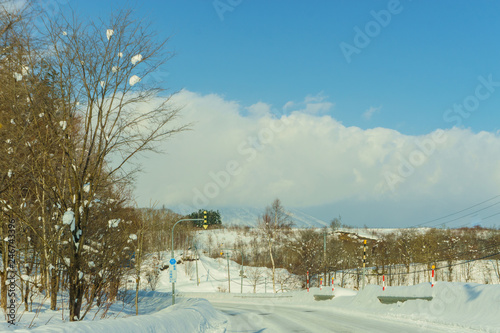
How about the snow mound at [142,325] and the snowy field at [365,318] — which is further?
the snowy field at [365,318]

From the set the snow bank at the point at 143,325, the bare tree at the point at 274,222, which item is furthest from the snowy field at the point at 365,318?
the bare tree at the point at 274,222

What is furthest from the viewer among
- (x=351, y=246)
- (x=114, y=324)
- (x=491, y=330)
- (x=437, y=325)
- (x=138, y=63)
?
(x=351, y=246)

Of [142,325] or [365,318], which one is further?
[365,318]

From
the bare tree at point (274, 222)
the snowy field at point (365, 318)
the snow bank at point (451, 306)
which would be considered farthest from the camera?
the bare tree at point (274, 222)

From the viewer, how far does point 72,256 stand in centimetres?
1034

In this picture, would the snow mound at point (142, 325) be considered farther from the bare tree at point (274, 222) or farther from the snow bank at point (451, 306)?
the bare tree at point (274, 222)

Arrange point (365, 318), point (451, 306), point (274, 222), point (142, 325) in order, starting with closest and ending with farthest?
point (142, 325) < point (451, 306) < point (365, 318) < point (274, 222)

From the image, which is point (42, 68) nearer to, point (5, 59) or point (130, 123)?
point (5, 59)

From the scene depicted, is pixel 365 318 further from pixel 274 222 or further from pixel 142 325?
pixel 274 222

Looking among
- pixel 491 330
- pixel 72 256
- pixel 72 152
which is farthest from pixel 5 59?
pixel 491 330

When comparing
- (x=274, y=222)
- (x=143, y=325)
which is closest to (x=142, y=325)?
(x=143, y=325)

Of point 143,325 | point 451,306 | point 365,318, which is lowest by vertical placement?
point 365,318

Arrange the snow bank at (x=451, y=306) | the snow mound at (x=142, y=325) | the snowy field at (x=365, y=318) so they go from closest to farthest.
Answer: the snow mound at (x=142, y=325), the snowy field at (x=365, y=318), the snow bank at (x=451, y=306)

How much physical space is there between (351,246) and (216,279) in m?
35.0
